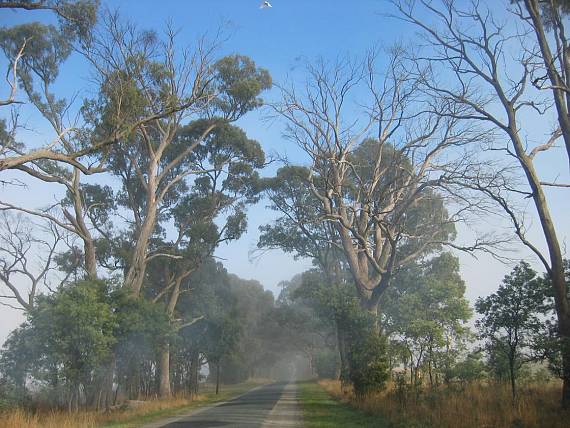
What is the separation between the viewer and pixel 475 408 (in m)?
10.9

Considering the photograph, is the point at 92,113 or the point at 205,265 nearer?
the point at 92,113

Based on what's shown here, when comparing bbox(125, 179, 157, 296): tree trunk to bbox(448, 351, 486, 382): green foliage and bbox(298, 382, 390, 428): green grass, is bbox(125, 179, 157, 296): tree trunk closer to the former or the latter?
bbox(298, 382, 390, 428): green grass

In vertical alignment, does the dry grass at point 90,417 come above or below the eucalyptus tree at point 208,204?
below

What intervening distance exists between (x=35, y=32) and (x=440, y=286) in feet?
70.4

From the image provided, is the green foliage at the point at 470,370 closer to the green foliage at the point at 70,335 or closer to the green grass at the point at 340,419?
the green grass at the point at 340,419

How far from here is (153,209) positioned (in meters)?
27.4

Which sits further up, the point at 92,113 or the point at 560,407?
the point at 92,113

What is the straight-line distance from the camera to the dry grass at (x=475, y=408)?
9.41 meters

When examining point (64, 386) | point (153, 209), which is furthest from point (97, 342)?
point (153, 209)

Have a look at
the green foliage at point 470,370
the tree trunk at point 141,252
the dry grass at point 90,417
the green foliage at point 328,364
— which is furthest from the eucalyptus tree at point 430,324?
the green foliage at point 328,364

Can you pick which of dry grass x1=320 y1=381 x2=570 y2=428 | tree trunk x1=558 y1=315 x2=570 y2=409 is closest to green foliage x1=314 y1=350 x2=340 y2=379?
dry grass x1=320 y1=381 x2=570 y2=428

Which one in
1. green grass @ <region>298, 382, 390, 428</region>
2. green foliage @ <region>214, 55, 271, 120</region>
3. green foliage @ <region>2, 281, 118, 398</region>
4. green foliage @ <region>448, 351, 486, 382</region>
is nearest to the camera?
green grass @ <region>298, 382, 390, 428</region>

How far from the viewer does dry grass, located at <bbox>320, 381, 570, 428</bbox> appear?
941cm

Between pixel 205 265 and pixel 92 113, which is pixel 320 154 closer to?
pixel 92 113
